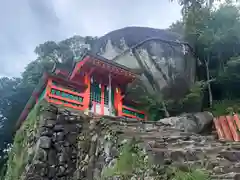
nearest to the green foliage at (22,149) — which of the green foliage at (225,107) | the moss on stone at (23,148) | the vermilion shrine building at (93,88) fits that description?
the moss on stone at (23,148)

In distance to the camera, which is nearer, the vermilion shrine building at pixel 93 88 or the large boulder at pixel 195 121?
the vermilion shrine building at pixel 93 88

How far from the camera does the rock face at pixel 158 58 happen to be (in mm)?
14055

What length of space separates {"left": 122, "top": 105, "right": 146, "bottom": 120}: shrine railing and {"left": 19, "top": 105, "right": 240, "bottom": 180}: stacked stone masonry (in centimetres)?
159

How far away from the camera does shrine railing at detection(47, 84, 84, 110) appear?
741 centimetres

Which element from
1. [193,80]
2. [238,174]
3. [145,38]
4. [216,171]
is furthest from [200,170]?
[145,38]

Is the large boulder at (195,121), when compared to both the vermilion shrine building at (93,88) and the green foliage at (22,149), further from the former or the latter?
the green foliage at (22,149)

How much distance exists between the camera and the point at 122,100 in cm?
923

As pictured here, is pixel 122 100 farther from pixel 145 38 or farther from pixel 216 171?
pixel 145 38

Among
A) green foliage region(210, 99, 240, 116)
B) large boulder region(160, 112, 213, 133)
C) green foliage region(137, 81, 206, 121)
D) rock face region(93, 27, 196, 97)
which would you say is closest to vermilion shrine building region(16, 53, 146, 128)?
green foliage region(137, 81, 206, 121)

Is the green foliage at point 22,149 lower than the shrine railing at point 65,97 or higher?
lower

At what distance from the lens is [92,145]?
6289 mm

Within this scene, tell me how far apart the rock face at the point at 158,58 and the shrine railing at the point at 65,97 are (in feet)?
22.6

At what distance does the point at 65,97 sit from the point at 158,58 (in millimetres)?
8944

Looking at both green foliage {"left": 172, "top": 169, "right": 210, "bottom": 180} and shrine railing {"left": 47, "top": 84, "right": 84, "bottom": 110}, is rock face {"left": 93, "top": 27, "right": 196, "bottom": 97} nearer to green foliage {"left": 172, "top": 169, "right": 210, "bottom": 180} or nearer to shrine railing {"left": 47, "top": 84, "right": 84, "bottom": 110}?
shrine railing {"left": 47, "top": 84, "right": 84, "bottom": 110}
